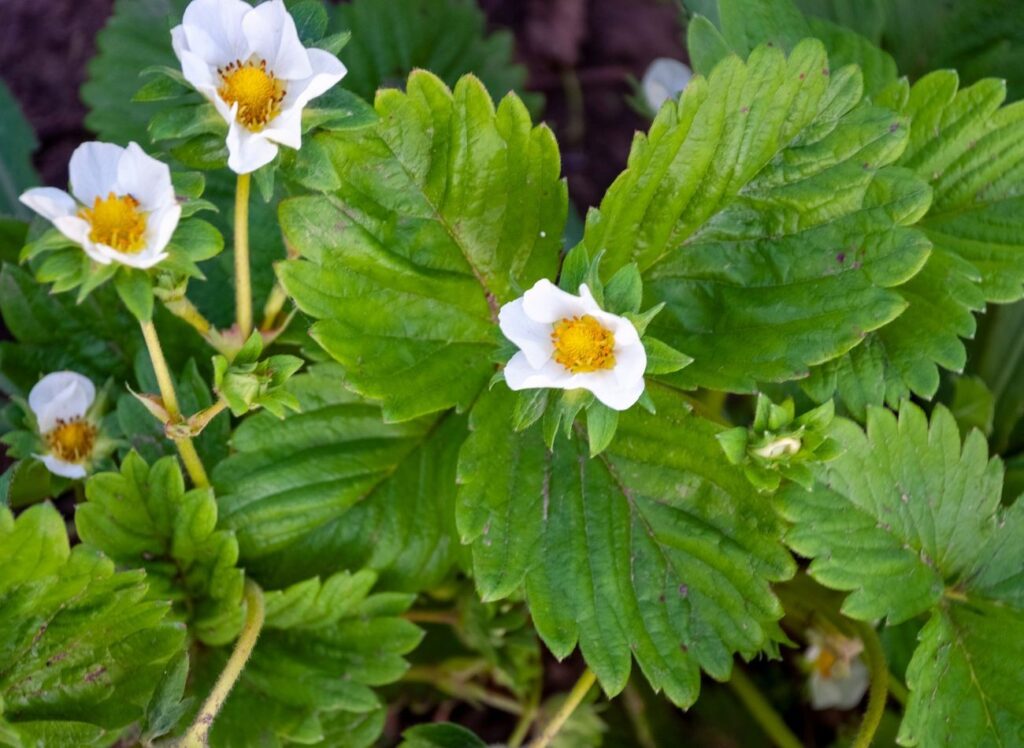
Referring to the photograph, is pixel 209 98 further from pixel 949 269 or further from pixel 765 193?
pixel 949 269

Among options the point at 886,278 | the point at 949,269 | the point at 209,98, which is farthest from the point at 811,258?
the point at 209,98

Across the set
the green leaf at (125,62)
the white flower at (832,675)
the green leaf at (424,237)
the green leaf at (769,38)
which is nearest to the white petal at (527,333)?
the green leaf at (424,237)

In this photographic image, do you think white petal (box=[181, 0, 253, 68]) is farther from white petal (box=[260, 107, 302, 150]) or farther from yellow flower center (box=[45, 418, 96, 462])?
yellow flower center (box=[45, 418, 96, 462])

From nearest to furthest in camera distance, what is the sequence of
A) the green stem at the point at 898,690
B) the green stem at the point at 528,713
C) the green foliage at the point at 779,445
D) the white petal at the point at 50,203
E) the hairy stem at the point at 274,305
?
the white petal at the point at 50,203 < the green foliage at the point at 779,445 < the hairy stem at the point at 274,305 < the green stem at the point at 898,690 < the green stem at the point at 528,713

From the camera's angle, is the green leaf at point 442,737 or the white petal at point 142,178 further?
the green leaf at point 442,737

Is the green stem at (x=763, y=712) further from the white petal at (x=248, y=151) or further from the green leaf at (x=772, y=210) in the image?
the white petal at (x=248, y=151)

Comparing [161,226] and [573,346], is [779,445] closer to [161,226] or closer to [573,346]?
[573,346]
